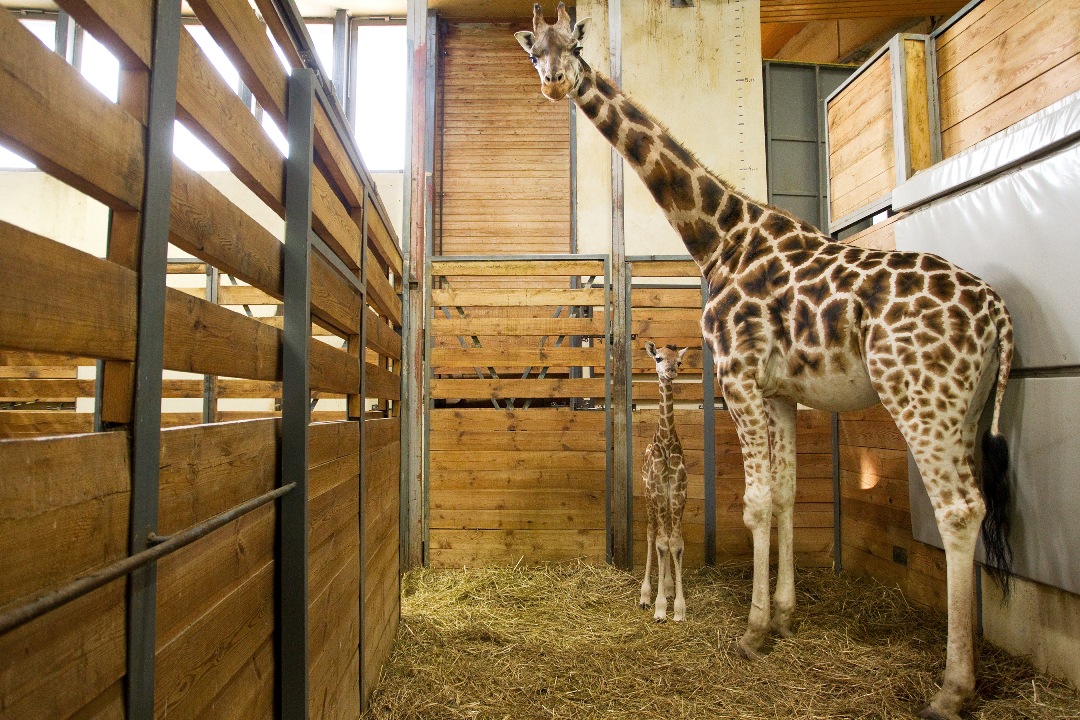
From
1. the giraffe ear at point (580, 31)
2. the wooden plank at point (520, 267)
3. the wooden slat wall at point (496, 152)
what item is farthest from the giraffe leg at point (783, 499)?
the wooden slat wall at point (496, 152)

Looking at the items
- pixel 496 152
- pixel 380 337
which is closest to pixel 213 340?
pixel 380 337

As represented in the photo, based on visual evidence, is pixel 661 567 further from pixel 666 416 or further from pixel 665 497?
pixel 666 416

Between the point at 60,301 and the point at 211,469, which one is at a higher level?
the point at 60,301

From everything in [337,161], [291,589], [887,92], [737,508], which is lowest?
[737,508]

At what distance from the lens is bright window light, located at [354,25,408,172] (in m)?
8.01

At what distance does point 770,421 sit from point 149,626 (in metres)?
3.15

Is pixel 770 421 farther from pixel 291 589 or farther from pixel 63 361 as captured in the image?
pixel 63 361

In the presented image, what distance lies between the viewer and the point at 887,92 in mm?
3873

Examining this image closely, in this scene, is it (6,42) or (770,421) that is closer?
(6,42)

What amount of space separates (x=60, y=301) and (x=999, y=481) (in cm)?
326

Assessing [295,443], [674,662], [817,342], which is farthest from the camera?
[674,662]

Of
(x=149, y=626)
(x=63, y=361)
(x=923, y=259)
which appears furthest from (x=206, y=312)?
(x=63, y=361)

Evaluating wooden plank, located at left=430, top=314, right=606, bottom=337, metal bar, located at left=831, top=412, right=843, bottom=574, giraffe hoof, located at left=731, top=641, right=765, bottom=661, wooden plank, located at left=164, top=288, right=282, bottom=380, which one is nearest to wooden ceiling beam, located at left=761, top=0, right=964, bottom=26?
wooden plank, located at left=430, top=314, right=606, bottom=337

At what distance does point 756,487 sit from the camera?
309 cm
